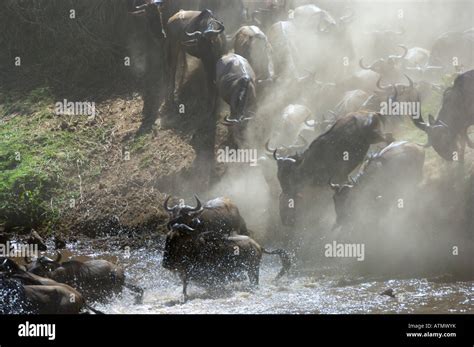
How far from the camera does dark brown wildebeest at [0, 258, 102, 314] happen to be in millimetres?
14664

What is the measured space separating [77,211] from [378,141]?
584cm

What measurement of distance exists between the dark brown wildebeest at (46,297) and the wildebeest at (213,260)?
217 cm

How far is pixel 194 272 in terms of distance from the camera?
55.3 ft

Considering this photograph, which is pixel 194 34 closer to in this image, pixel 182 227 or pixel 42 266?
pixel 182 227

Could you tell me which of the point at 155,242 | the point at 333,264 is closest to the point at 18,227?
the point at 155,242

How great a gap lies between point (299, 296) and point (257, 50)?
7.53 metres

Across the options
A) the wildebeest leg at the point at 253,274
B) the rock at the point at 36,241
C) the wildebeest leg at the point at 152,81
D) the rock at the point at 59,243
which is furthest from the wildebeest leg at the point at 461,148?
the rock at the point at 36,241

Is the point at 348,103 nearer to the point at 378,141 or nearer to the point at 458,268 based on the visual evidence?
the point at 378,141

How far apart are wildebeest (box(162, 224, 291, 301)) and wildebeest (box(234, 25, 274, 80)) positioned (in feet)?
18.9

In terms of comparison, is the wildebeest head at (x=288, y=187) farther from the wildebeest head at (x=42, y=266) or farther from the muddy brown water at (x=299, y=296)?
the wildebeest head at (x=42, y=266)

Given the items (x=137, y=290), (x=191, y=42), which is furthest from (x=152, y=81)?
(x=137, y=290)

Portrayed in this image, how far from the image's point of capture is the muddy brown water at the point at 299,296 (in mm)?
15148

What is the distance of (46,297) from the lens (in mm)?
14711

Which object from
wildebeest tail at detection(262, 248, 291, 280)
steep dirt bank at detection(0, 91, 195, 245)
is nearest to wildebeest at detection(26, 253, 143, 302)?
wildebeest tail at detection(262, 248, 291, 280)
